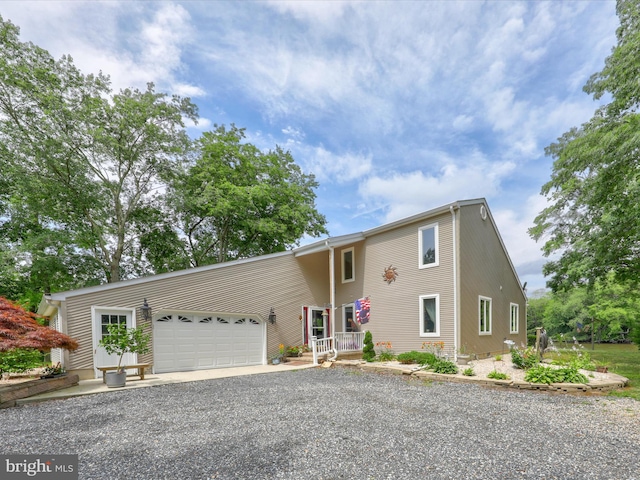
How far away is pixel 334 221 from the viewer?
2278 cm

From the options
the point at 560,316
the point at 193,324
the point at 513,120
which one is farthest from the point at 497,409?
the point at 560,316

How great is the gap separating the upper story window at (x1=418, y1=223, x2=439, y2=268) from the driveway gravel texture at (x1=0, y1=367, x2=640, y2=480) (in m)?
5.37

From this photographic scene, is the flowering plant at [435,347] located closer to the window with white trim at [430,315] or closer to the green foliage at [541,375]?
the window with white trim at [430,315]

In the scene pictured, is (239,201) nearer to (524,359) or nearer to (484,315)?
(484,315)

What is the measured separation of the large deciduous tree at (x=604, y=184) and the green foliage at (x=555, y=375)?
4438 mm

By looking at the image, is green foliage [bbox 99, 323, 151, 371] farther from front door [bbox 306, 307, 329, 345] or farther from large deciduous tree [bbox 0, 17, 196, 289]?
large deciduous tree [bbox 0, 17, 196, 289]

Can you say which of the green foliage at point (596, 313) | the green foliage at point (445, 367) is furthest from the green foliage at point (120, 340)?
the green foliage at point (596, 313)

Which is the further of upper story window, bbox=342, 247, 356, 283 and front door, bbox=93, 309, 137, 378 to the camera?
upper story window, bbox=342, 247, 356, 283

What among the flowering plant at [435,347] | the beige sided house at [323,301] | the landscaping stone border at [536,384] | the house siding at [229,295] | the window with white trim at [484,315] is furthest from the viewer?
the window with white trim at [484,315]

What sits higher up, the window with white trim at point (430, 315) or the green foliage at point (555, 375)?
the window with white trim at point (430, 315)

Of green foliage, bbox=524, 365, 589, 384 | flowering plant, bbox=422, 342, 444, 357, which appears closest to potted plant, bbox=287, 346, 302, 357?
flowering plant, bbox=422, 342, 444, 357

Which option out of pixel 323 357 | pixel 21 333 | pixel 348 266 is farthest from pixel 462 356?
pixel 21 333

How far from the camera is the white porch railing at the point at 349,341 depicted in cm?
1253

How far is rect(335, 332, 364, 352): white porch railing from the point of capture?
12.5m
